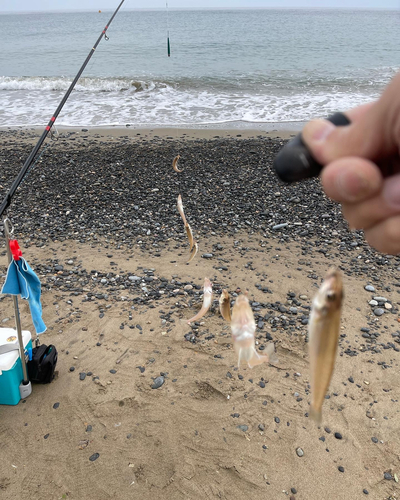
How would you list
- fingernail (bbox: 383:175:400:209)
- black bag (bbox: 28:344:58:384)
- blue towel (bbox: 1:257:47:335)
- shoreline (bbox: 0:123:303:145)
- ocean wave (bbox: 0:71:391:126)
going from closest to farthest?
1. fingernail (bbox: 383:175:400:209)
2. blue towel (bbox: 1:257:47:335)
3. black bag (bbox: 28:344:58:384)
4. shoreline (bbox: 0:123:303:145)
5. ocean wave (bbox: 0:71:391:126)

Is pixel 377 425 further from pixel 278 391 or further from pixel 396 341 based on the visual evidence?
pixel 396 341

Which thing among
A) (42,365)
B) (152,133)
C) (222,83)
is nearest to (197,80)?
(222,83)

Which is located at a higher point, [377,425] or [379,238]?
[379,238]

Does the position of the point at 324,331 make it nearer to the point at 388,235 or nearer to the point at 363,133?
the point at 388,235

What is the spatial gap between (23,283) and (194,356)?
200 cm

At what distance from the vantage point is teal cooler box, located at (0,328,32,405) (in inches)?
147

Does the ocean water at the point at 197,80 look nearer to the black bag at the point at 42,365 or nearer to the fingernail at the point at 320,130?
the black bag at the point at 42,365

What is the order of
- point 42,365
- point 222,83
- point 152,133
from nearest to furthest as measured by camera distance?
point 42,365 < point 152,133 < point 222,83

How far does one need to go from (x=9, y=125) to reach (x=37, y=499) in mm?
13971

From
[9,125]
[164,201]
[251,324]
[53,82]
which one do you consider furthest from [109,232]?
[53,82]

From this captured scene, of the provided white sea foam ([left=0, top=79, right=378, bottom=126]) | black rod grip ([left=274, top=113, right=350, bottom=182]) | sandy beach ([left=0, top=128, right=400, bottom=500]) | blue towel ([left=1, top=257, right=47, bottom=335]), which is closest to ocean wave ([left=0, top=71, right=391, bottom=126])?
white sea foam ([left=0, top=79, right=378, bottom=126])

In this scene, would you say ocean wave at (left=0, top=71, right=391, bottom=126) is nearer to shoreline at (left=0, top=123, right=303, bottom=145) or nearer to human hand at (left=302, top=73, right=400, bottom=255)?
shoreline at (left=0, top=123, right=303, bottom=145)

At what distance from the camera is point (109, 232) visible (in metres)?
7.09

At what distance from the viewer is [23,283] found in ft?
11.0
